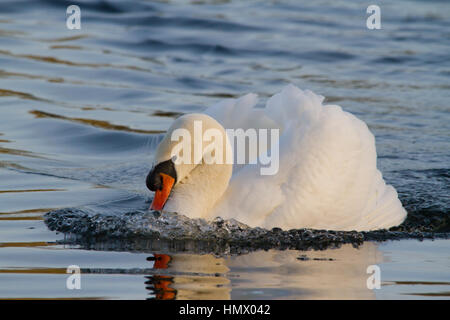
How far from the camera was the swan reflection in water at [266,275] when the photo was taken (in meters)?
5.45

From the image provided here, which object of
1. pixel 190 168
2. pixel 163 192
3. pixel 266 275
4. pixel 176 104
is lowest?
pixel 266 275

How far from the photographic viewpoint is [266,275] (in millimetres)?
5883

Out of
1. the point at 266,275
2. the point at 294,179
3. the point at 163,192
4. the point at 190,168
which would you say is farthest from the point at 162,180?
the point at 266,275

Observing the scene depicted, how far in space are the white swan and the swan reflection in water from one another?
408 mm

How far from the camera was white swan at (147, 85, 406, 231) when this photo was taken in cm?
677

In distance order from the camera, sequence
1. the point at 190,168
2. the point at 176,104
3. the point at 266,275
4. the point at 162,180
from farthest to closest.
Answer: the point at 176,104, the point at 190,168, the point at 162,180, the point at 266,275

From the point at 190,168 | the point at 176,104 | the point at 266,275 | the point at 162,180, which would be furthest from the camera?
the point at 176,104

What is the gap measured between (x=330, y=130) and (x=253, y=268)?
5.31ft

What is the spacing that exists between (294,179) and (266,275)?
1.22 metres

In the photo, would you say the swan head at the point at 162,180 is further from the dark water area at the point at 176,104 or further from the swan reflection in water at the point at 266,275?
the swan reflection in water at the point at 266,275

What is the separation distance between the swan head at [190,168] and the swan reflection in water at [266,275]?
1.98 feet

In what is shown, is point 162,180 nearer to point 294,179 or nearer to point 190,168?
point 190,168

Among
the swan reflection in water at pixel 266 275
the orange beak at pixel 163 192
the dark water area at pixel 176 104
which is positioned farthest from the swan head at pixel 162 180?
the swan reflection in water at pixel 266 275
